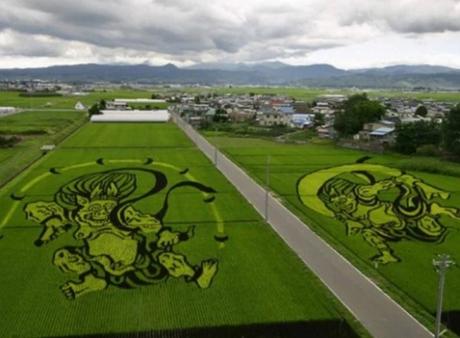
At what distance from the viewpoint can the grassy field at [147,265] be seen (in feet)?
63.5

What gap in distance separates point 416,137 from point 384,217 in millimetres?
33378

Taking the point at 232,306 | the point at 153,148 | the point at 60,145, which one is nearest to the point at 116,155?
the point at 153,148

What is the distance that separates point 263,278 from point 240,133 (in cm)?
6461

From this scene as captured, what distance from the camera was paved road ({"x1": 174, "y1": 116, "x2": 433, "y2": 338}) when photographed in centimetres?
1888

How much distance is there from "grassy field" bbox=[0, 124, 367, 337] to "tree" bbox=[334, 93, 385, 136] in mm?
43702

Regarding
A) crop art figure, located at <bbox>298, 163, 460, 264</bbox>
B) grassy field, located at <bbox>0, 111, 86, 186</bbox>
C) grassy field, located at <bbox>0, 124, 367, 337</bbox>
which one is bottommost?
grassy field, located at <bbox>0, 111, 86, 186</bbox>

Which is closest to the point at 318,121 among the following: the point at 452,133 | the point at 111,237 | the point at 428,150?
the point at 428,150

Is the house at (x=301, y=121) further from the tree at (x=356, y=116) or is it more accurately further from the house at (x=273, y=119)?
the tree at (x=356, y=116)

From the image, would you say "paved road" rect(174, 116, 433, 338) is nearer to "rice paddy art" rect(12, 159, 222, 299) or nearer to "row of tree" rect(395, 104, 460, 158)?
"rice paddy art" rect(12, 159, 222, 299)

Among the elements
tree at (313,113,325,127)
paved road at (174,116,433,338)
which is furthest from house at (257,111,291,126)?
paved road at (174,116,433,338)

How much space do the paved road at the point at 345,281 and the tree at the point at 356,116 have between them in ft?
154

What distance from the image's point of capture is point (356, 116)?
83.6 meters

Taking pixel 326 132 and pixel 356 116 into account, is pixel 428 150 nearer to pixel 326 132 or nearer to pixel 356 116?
pixel 356 116

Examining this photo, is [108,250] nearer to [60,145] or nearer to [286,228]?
[286,228]
